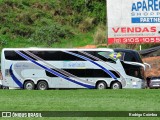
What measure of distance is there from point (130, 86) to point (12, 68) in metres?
8.84

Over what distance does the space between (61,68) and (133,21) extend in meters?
10.2

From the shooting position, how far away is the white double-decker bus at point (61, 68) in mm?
42594

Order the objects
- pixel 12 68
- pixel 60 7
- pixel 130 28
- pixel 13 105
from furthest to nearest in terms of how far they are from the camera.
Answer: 1. pixel 60 7
2. pixel 130 28
3. pixel 12 68
4. pixel 13 105

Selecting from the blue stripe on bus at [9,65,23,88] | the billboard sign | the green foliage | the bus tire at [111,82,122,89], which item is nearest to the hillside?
the billboard sign

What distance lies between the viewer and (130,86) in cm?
4312

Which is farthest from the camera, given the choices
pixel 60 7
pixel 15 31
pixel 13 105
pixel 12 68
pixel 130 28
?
pixel 60 7

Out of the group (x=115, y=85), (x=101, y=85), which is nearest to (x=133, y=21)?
(x=115, y=85)

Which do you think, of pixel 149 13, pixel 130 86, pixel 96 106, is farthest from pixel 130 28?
pixel 96 106

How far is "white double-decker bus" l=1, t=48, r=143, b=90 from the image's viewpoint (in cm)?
4259

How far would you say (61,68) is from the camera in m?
42.7

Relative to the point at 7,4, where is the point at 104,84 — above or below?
below

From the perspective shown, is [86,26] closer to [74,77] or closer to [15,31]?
[15,31]

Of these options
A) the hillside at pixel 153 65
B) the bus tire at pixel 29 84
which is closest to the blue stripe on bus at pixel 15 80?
the bus tire at pixel 29 84

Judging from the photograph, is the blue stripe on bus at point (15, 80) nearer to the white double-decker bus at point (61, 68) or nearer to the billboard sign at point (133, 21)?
the white double-decker bus at point (61, 68)
